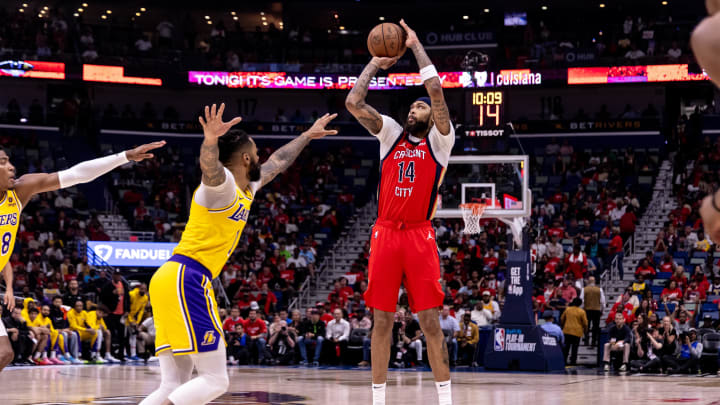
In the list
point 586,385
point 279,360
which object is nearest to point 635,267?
point 279,360

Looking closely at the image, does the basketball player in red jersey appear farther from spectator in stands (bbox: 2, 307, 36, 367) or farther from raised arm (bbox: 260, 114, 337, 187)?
spectator in stands (bbox: 2, 307, 36, 367)

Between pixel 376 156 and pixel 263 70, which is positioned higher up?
pixel 263 70

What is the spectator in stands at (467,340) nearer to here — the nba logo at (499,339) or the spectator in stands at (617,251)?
the nba logo at (499,339)

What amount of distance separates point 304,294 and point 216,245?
20.5 metres

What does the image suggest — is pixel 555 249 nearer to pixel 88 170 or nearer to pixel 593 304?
pixel 593 304

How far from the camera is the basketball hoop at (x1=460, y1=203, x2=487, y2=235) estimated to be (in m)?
17.2

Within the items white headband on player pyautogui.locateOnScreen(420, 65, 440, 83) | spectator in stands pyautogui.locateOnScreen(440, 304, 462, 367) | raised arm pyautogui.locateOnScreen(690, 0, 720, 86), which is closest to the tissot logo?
white headband on player pyautogui.locateOnScreen(420, 65, 440, 83)

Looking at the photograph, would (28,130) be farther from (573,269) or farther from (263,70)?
(573,269)

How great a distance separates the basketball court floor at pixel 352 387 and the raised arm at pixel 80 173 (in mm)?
3344

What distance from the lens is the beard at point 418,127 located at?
754cm

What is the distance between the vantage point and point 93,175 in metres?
7.11

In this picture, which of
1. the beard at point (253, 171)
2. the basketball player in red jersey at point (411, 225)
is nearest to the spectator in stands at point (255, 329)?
the basketball player in red jersey at point (411, 225)

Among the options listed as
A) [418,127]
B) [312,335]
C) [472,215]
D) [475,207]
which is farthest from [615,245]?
[418,127]

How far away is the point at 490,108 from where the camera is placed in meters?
18.6
